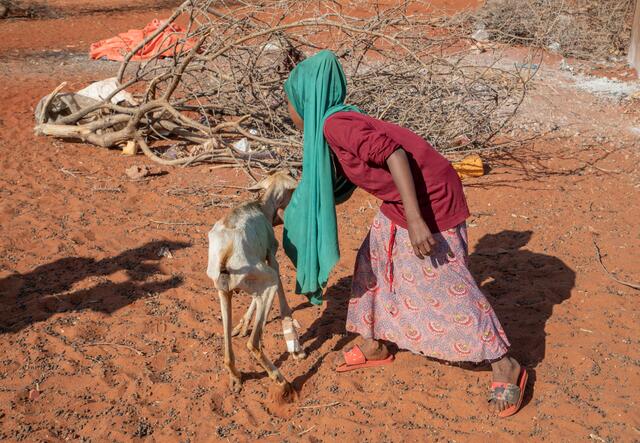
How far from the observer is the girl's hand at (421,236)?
8.89 ft

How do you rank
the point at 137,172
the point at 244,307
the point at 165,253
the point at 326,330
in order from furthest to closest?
the point at 137,172 < the point at 165,253 < the point at 244,307 < the point at 326,330

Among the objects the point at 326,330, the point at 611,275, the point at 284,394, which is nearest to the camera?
the point at 284,394

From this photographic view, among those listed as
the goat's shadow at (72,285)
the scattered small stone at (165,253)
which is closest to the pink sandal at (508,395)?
the goat's shadow at (72,285)

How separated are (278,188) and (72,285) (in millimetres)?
1745

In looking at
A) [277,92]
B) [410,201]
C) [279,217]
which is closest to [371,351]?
[279,217]

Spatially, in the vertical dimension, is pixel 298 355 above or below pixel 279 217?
below

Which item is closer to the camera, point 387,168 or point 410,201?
point 410,201

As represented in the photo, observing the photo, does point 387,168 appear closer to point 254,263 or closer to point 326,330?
point 254,263

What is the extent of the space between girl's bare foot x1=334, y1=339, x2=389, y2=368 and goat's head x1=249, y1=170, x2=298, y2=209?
88cm

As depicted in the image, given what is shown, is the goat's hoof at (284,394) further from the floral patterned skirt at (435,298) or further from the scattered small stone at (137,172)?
the scattered small stone at (137,172)

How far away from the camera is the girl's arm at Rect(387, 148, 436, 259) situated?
104 inches

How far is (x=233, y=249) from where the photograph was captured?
2938 millimetres

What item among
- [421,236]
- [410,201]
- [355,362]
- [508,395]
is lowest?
[355,362]

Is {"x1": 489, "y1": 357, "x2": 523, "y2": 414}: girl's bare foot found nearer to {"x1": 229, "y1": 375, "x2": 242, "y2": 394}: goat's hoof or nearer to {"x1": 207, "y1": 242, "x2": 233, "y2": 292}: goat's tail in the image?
{"x1": 229, "y1": 375, "x2": 242, "y2": 394}: goat's hoof
